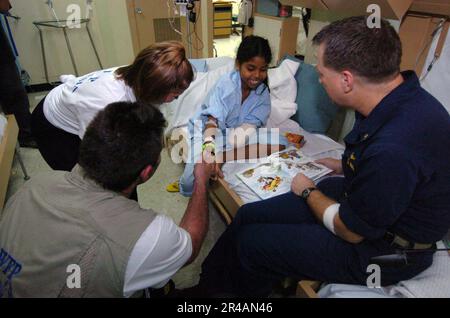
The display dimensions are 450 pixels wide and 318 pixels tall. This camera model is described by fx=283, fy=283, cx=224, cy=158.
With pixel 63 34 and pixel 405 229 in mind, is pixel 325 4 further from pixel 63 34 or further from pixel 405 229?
pixel 63 34

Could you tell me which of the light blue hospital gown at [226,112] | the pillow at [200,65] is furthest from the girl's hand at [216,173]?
the pillow at [200,65]

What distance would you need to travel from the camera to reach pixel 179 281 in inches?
56.2

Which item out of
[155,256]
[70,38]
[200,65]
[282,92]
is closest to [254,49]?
[282,92]

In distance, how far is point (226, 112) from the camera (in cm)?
175

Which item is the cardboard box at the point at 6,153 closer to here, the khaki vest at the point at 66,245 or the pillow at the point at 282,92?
the khaki vest at the point at 66,245

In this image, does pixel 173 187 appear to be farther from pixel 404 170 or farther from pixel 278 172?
pixel 404 170

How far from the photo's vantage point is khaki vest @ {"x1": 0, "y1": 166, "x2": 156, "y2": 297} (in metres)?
0.65

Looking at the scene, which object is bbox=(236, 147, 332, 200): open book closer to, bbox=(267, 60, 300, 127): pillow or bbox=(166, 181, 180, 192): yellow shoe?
bbox=(267, 60, 300, 127): pillow

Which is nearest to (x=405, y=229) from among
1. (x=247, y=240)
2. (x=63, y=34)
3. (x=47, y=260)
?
(x=247, y=240)

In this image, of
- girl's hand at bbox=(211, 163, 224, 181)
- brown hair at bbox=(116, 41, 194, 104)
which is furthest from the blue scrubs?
brown hair at bbox=(116, 41, 194, 104)

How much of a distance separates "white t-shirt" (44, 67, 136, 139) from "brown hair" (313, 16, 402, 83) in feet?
2.55

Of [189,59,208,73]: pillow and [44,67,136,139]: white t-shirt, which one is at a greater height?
[44,67,136,139]: white t-shirt

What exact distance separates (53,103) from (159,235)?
3.13 feet

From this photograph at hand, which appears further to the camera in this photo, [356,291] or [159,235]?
[356,291]
